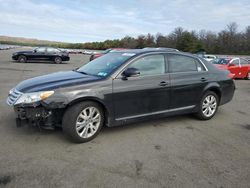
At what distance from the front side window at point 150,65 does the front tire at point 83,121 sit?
1.09m

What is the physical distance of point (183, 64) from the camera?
5.40 m

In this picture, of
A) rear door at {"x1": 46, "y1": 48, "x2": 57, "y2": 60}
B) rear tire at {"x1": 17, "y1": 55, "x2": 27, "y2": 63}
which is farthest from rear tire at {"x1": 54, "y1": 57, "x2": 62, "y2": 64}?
rear tire at {"x1": 17, "y1": 55, "x2": 27, "y2": 63}

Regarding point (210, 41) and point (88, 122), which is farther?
point (210, 41)

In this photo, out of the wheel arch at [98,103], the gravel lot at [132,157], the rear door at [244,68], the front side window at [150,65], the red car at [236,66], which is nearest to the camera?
the gravel lot at [132,157]

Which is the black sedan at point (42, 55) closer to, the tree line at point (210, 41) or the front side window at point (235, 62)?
the front side window at point (235, 62)

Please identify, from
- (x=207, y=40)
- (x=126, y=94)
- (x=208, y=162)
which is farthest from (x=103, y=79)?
(x=207, y=40)

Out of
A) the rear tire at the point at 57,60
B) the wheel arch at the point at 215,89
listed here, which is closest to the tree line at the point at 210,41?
the rear tire at the point at 57,60

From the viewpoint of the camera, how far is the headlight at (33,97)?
3922 mm

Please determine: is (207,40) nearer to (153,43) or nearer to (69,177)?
(153,43)

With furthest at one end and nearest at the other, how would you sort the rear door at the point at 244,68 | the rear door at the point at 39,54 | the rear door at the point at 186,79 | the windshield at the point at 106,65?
1. the rear door at the point at 39,54
2. the rear door at the point at 244,68
3. the rear door at the point at 186,79
4. the windshield at the point at 106,65


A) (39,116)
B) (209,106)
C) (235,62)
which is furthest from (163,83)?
(235,62)

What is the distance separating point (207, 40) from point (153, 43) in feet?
68.2

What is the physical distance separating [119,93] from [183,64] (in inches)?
71.7

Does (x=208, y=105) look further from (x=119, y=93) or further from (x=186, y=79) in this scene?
(x=119, y=93)
